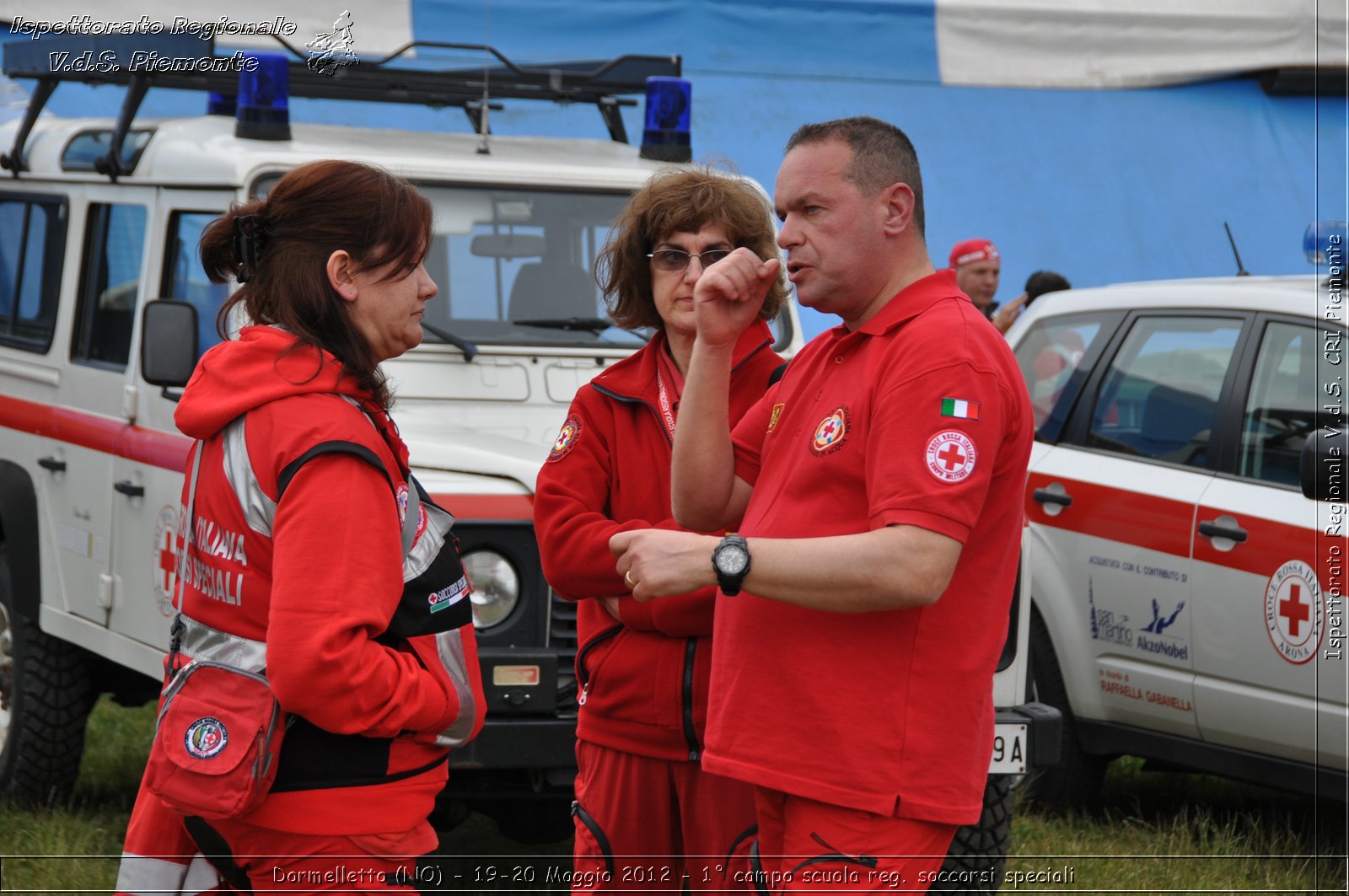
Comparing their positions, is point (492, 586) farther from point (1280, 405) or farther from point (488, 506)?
point (1280, 405)

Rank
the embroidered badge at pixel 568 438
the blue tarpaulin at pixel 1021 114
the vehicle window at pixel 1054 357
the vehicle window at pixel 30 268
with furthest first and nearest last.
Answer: the blue tarpaulin at pixel 1021 114, the vehicle window at pixel 1054 357, the vehicle window at pixel 30 268, the embroidered badge at pixel 568 438

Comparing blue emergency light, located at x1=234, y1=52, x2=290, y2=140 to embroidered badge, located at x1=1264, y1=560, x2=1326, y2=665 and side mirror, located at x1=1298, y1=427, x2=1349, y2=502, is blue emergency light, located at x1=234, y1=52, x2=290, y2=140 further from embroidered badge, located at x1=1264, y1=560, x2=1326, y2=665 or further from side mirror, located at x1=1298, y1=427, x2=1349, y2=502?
embroidered badge, located at x1=1264, y1=560, x2=1326, y2=665

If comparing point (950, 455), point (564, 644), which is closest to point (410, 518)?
point (950, 455)

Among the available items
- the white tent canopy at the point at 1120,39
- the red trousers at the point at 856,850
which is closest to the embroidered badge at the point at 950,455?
the red trousers at the point at 856,850

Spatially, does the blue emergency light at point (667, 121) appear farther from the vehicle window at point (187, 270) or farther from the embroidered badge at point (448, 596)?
the embroidered badge at point (448, 596)

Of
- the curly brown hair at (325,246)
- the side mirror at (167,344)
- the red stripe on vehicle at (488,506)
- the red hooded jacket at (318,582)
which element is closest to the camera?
the red hooded jacket at (318,582)

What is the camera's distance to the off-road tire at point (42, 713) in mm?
5742

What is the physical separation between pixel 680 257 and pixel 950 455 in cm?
111

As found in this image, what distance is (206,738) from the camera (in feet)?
7.63

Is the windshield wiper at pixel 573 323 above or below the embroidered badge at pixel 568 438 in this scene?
above

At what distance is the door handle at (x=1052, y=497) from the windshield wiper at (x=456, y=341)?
2.31 meters

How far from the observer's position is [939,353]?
2406 mm

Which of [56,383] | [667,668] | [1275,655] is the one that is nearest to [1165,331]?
[1275,655]

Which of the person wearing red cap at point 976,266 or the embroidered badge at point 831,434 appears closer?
the embroidered badge at point 831,434
